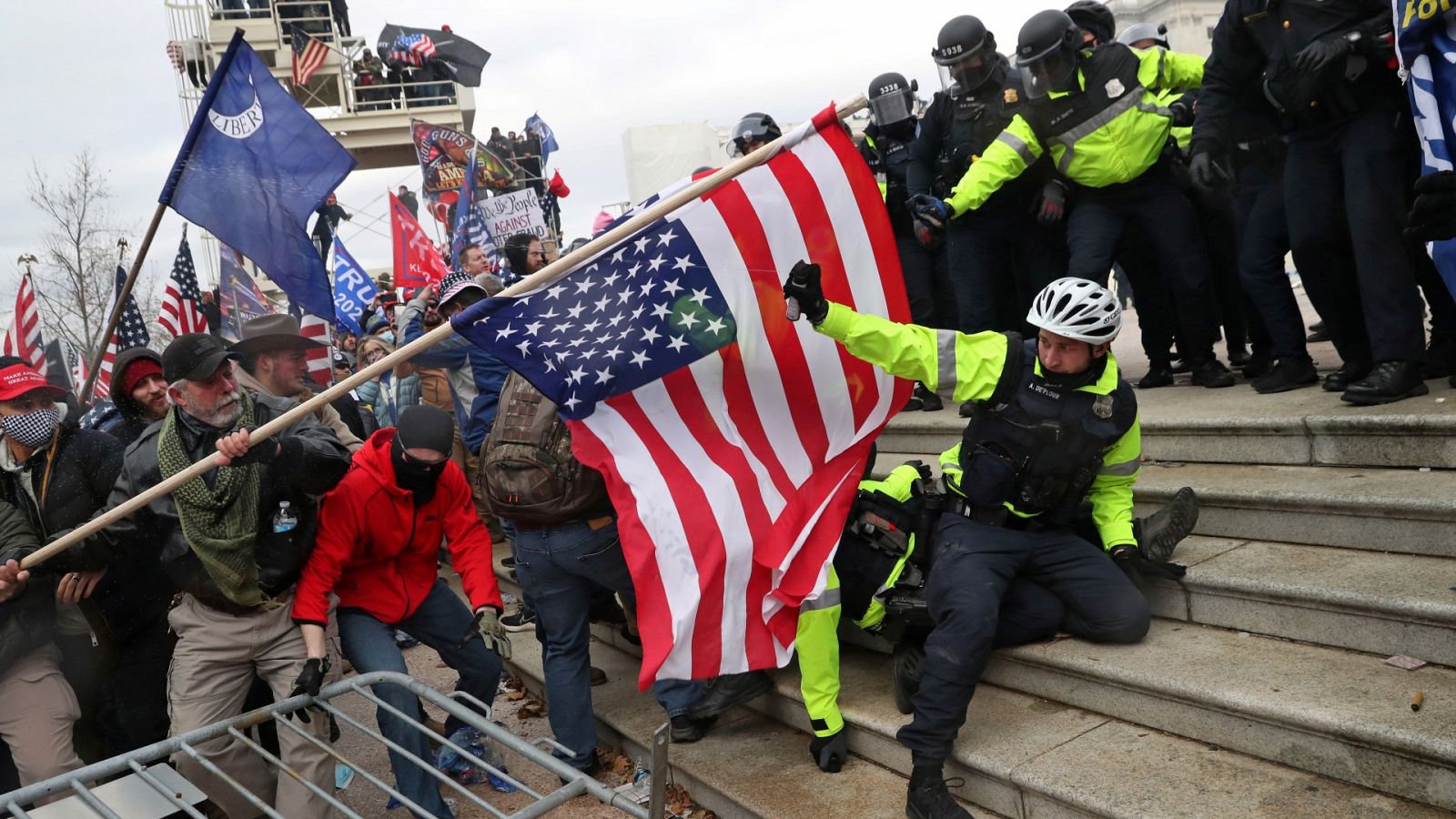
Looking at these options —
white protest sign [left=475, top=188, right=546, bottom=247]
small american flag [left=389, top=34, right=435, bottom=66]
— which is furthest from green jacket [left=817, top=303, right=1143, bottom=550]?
small american flag [left=389, top=34, right=435, bottom=66]

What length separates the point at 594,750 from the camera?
498cm

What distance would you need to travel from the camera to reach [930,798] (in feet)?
12.0

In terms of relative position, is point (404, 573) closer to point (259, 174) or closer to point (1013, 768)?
point (259, 174)

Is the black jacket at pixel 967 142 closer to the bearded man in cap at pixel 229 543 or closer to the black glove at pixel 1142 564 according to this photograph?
the black glove at pixel 1142 564

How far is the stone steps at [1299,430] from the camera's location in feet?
A: 14.1

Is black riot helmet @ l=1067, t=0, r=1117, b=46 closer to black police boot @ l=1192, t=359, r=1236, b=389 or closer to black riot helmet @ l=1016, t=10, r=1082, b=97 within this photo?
black riot helmet @ l=1016, t=10, r=1082, b=97

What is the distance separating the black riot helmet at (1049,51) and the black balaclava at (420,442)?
356 cm

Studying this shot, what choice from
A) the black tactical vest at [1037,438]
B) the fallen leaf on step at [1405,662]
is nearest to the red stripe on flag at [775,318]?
the black tactical vest at [1037,438]

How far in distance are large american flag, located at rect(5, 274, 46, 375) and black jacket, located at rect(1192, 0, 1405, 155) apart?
7.86 meters

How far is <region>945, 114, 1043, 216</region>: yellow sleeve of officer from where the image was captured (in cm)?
601

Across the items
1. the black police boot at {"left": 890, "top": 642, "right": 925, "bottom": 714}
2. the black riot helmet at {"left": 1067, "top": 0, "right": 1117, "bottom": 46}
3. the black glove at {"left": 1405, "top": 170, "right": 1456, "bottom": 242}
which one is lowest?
the black police boot at {"left": 890, "top": 642, "right": 925, "bottom": 714}

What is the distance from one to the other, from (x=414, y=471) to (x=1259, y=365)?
15.0 ft

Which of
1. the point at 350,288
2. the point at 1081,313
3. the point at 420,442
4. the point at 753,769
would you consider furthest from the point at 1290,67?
the point at 350,288

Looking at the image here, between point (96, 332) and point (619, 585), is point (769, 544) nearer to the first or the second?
point (619, 585)
